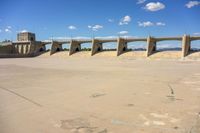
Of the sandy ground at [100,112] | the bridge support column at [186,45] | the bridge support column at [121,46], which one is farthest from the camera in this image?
the bridge support column at [121,46]

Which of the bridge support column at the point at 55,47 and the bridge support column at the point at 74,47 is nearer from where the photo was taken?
the bridge support column at the point at 74,47

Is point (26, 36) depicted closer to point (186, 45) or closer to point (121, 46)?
point (121, 46)

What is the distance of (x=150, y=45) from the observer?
2195 inches

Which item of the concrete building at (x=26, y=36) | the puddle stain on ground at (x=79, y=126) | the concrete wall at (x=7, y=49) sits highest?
the concrete building at (x=26, y=36)

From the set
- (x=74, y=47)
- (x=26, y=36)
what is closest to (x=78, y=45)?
(x=74, y=47)

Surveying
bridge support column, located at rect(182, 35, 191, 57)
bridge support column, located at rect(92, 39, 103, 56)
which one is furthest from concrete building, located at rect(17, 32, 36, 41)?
bridge support column, located at rect(182, 35, 191, 57)

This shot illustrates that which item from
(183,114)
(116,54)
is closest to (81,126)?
(183,114)

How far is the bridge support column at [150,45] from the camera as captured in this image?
54.8 metres

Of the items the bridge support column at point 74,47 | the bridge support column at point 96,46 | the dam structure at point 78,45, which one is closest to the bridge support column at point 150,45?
the dam structure at point 78,45

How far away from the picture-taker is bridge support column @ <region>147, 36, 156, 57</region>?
5479 centimetres

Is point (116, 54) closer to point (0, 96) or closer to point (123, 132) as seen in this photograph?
point (0, 96)

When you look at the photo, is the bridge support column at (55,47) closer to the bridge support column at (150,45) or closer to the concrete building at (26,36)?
the concrete building at (26,36)

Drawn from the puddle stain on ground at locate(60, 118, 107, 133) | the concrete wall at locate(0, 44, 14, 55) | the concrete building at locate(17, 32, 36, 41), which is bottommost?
the puddle stain on ground at locate(60, 118, 107, 133)

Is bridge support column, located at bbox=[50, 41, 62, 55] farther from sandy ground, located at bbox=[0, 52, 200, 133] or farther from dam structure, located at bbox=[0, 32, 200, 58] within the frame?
sandy ground, located at bbox=[0, 52, 200, 133]
